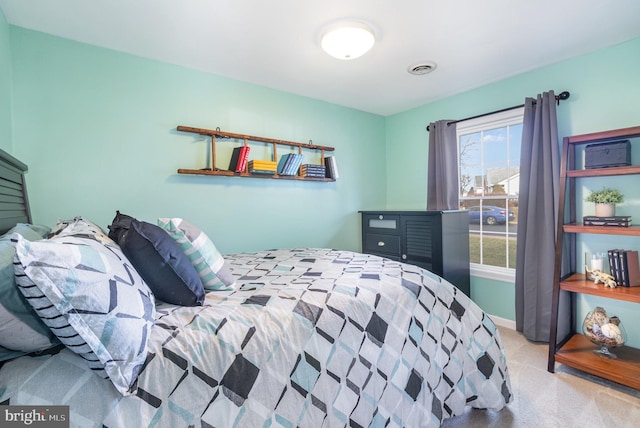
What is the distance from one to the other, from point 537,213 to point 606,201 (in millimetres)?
495

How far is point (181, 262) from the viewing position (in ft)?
4.26

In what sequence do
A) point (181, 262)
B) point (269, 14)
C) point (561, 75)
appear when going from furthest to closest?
point (561, 75), point (269, 14), point (181, 262)

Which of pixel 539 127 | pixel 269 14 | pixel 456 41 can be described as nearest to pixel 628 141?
pixel 539 127

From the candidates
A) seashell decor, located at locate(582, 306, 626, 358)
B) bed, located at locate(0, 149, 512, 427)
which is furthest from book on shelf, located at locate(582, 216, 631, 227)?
bed, located at locate(0, 149, 512, 427)

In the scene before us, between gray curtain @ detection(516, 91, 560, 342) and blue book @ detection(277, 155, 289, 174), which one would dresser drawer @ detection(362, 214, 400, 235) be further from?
blue book @ detection(277, 155, 289, 174)

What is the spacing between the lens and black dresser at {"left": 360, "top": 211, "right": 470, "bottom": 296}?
282 centimetres

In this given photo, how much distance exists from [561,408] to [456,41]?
2.49m

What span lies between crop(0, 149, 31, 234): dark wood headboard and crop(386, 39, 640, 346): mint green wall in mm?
3064

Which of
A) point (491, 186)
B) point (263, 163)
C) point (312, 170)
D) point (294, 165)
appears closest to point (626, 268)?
point (491, 186)

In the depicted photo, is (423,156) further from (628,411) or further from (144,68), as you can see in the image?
(144,68)

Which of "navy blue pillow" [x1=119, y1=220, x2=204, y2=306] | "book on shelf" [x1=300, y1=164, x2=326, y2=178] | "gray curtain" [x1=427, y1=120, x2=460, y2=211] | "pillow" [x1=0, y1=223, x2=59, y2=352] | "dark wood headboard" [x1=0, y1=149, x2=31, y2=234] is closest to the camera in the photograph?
"pillow" [x1=0, y1=223, x2=59, y2=352]

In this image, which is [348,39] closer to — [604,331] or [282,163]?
[282,163]

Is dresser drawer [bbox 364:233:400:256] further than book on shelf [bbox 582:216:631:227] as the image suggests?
Yes

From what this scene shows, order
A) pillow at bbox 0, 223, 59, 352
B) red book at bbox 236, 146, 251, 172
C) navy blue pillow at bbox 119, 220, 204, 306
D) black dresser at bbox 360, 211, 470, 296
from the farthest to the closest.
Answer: black dresser at bbox 360, 211, 470, 296 < red book at bbox 236, 146, 251, 172 < navy blue pillow at bbox 119, 220, 204, 306 < pillow at bbox 0, 223, 59, 352
